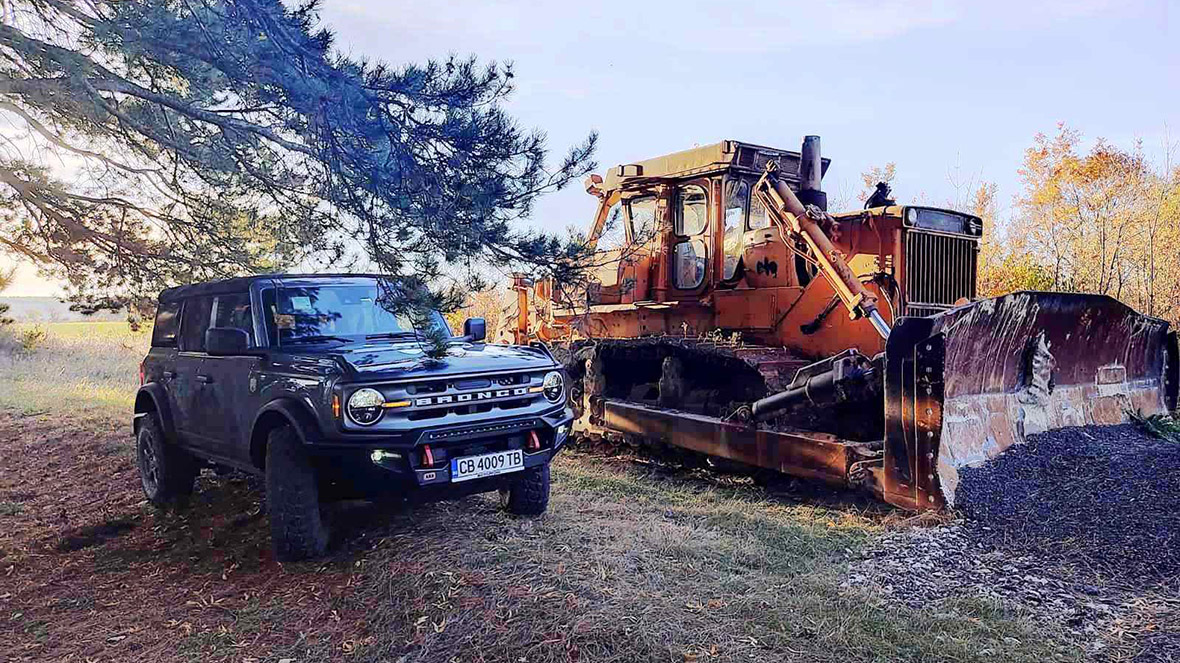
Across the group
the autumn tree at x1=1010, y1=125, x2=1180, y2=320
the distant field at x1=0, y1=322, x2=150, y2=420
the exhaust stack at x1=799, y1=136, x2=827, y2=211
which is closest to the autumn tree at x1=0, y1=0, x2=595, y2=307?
the exhaust stack at x1=799, y1=136, x2=827, y2=211

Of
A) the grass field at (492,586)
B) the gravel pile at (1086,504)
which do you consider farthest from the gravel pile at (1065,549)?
the grass field at (492,586)

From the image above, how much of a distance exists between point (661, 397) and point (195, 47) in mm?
5110

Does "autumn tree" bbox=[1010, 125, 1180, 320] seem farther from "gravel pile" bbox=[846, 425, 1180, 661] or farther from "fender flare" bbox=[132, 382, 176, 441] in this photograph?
"fender flare" bbox=[132, 382, 176, 441]

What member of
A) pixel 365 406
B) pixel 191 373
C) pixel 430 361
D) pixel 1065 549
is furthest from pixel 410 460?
pixel 1065 549

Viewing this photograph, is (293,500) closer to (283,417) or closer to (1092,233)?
(283,417)

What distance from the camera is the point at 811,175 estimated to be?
7707 millimetres

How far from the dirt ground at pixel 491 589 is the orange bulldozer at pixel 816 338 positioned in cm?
64

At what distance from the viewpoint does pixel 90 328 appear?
23438 mm

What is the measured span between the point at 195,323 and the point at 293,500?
232 cm

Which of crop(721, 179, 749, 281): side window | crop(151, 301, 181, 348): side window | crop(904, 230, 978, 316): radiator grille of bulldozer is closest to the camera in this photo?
crop(151, 301, 181, 348): side window

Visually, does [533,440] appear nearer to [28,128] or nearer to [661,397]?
[661,397]

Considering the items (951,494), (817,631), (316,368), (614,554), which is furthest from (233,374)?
(951,494)

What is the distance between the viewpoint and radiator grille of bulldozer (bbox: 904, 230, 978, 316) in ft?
22.9

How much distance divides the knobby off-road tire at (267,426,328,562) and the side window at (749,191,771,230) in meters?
4.78
